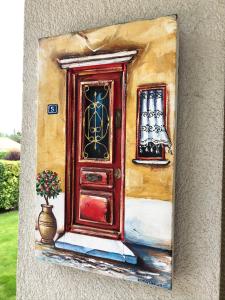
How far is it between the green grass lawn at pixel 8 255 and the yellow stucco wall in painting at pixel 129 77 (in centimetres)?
218

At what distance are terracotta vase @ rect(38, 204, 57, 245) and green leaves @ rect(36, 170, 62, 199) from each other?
60mm

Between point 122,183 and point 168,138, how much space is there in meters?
0.29

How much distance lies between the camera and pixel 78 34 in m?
1.57

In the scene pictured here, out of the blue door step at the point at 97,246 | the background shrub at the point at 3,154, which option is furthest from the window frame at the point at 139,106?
the background shrub at the point at 3,154

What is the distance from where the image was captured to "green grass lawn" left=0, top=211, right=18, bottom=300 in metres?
3.30

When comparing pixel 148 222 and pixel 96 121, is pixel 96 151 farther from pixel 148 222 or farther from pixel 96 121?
pixel 148 222

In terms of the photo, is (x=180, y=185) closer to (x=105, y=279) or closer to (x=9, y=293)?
(x=105, y=279)

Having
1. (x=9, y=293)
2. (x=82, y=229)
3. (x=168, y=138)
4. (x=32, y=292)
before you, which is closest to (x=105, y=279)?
(x=82, y=229)

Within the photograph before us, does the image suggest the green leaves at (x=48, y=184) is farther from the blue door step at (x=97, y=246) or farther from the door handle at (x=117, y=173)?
the door handle at (x=117, y=173)

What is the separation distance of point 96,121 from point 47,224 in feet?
1.82

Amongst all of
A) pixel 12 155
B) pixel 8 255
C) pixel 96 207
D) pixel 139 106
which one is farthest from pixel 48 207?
pixel 12 155

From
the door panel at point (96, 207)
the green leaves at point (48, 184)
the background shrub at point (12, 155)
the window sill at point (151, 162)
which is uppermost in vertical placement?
the window sill at point (151, 162)

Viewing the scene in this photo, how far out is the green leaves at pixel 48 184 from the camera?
1.62 meters

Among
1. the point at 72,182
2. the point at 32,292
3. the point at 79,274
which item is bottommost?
the point at 32,292
